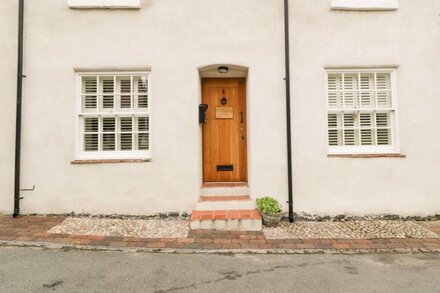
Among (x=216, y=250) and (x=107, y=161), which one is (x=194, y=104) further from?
(x=216, y=250)

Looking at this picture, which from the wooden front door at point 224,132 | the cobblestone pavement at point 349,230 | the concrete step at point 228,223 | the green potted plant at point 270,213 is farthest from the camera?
the wooden front door at point 224,132

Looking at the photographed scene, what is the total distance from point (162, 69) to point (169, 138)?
140 centimetres

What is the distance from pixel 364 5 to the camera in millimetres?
6062

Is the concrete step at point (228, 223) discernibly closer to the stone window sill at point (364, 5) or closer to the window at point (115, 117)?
the window at point (115, 117)

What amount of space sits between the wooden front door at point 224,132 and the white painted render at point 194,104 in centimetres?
60

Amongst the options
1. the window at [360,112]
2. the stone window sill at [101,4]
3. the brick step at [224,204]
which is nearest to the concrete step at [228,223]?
the brick step at [224,204]

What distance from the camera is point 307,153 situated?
235 inches

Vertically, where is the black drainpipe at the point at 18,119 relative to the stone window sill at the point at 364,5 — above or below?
below

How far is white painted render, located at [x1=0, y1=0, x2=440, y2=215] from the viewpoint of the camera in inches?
232

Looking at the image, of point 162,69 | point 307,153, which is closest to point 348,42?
point 307,153

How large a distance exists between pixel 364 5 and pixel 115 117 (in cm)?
565

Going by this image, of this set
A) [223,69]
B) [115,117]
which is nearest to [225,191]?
[223,69]

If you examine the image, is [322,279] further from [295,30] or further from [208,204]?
[295,30]

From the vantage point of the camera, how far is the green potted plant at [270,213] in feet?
17.8
